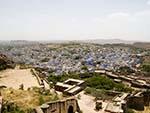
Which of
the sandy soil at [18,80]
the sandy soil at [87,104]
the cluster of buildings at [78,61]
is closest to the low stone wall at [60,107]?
the sandy soil at [87,104]

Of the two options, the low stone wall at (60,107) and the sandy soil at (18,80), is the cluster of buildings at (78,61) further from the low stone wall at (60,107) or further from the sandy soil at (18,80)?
the low stone wall at (60,107)

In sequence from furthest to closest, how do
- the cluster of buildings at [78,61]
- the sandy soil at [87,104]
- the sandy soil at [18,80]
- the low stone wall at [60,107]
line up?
1. the cluster of buildings at [78,61]
2. the sandy soil at [18,80]
3. the sandy soil at [87,104]
4. the low stone wall at [60,107]

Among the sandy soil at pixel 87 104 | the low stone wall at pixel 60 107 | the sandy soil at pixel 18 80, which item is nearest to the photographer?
the low stone wall at pixel 60 107

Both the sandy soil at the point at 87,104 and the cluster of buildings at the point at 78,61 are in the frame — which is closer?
the sandy soil at the point at 87,104

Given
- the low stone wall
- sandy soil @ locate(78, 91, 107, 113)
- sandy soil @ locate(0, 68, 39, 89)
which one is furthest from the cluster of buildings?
the low stone wall

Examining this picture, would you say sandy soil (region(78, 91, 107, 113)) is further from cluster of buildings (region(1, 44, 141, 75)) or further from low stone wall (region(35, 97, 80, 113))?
cluster of buildings (region(1, 44, 141, 75))

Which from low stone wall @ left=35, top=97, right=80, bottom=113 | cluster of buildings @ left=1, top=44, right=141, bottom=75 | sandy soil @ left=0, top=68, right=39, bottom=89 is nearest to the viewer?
low stone wall @ left=35, top=97, right=80, bottom=113

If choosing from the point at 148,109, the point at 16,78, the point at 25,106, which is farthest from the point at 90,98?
the point at 16,78

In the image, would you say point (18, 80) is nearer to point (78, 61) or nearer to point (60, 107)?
point (60, 107)

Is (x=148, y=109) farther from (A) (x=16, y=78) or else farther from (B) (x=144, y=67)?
(B) (x=144, y=67)

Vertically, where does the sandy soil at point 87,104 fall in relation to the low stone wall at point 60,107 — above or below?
below

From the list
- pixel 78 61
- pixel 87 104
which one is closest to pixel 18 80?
pixel 87 104
